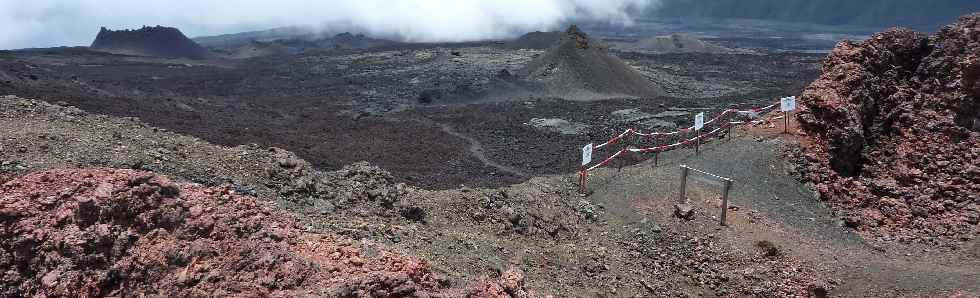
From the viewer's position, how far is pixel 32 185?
245 inches

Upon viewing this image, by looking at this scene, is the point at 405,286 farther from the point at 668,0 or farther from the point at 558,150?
the point at 668,0

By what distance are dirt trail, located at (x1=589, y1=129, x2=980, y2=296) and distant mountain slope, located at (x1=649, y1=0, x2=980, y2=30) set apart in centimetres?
10715

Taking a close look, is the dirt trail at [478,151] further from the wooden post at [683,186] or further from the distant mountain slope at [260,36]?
the distant mountain slope at [260,36]

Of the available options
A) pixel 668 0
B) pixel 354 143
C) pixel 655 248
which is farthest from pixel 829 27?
pixel 655 248

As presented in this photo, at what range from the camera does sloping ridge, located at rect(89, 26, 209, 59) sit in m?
74.3

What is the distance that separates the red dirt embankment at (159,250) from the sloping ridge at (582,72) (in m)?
30.5

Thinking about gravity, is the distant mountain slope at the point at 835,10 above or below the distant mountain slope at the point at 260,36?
above

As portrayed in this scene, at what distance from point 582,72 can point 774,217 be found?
28.3 m

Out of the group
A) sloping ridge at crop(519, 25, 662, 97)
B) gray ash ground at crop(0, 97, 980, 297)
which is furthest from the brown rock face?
sloping ridge at crop(519, 25, 662, 97)

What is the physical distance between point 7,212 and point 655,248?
7986 millimetres

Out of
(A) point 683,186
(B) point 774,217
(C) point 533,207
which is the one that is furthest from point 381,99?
(B) point 774,217

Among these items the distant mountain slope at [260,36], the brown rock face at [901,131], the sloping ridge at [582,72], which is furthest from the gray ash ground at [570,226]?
the distant mountain slope at [260,36]

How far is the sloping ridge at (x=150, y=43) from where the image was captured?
74.3 metres

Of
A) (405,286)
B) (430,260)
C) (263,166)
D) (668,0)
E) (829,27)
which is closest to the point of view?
(405,286)
